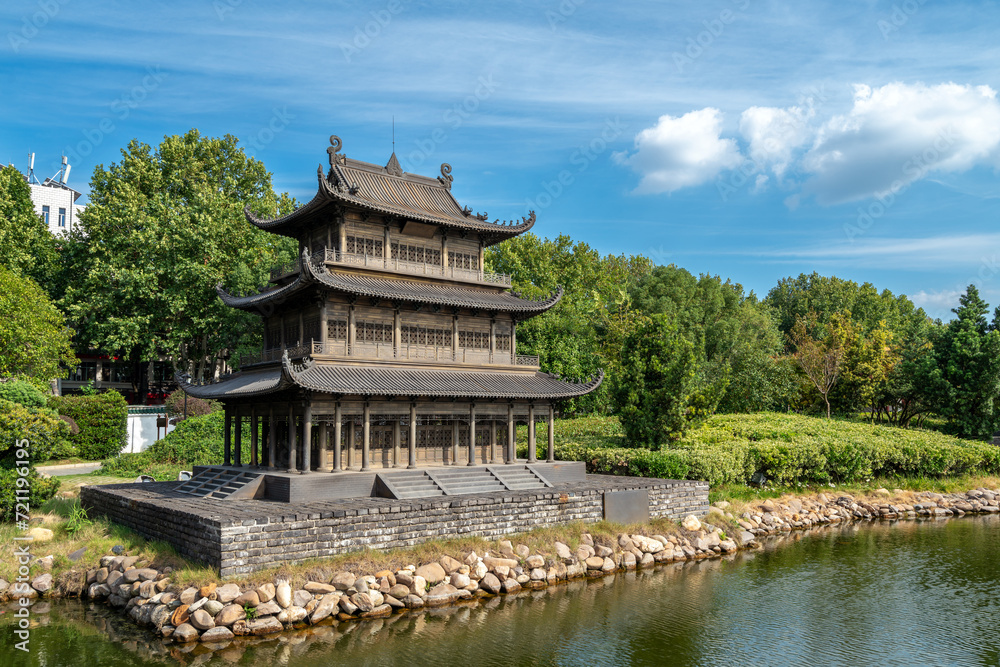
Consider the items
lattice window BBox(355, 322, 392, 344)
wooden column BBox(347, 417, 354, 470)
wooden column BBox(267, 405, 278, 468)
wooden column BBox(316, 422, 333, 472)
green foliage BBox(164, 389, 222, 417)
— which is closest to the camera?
wooden column BBox(316, 422, 333, 472)

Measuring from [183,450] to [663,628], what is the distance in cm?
2807

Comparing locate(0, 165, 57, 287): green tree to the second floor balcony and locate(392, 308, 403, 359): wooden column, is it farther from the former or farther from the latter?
locate(392, 308, 403, 359): wooden column

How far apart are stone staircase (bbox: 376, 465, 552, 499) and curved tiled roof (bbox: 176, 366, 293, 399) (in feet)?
Answer: 16.2

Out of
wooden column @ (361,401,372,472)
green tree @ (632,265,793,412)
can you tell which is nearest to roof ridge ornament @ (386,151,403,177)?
wooden column @ (361,401,372,472)

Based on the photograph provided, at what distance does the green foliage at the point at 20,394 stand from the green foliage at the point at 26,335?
1503cm

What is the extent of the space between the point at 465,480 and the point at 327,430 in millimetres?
5406

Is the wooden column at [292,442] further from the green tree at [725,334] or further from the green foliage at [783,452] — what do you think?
the green tree at [725,334]

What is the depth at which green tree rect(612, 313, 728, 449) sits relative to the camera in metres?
35.6

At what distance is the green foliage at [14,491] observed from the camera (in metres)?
23.9

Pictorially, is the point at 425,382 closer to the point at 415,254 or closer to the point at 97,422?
the point at 415,254

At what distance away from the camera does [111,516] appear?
86.2 ft

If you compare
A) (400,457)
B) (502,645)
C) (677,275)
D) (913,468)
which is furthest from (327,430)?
(677,275)

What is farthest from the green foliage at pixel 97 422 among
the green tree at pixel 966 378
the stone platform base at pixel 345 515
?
the green tree at pixel 966 378

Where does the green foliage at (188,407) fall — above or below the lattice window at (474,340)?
below
